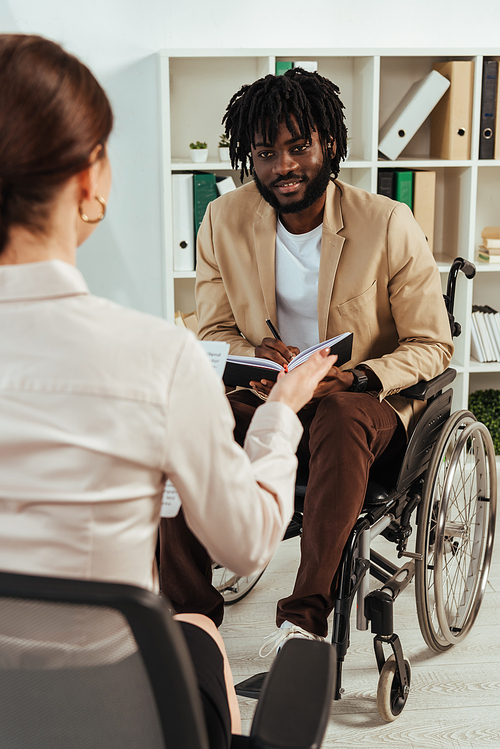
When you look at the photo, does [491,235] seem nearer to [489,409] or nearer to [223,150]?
[489,409]

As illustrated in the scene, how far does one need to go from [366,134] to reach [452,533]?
157 centimetres

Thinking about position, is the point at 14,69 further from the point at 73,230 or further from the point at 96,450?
the point at 96,450

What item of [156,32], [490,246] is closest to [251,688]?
[490,246]

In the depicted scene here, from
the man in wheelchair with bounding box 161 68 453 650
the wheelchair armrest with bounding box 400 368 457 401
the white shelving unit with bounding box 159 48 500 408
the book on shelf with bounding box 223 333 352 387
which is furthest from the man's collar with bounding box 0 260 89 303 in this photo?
the white shelving unit with bounding box 159 48 500 408

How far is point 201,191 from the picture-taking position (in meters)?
2.49

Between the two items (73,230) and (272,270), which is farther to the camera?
(272,270)

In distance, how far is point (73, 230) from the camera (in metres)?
0.66

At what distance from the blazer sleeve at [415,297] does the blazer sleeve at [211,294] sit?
436 mm

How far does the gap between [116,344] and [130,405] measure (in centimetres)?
5

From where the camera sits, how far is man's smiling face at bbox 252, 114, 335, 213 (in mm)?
1685

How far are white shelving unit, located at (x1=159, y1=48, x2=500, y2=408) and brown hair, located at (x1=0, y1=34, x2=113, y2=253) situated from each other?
187 cm

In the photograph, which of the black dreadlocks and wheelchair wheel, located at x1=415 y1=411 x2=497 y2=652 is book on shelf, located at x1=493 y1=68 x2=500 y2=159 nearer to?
the black dreadlocks

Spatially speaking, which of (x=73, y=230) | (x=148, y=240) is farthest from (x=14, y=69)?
(x=148, y=240)

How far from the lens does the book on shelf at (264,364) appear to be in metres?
1.37
